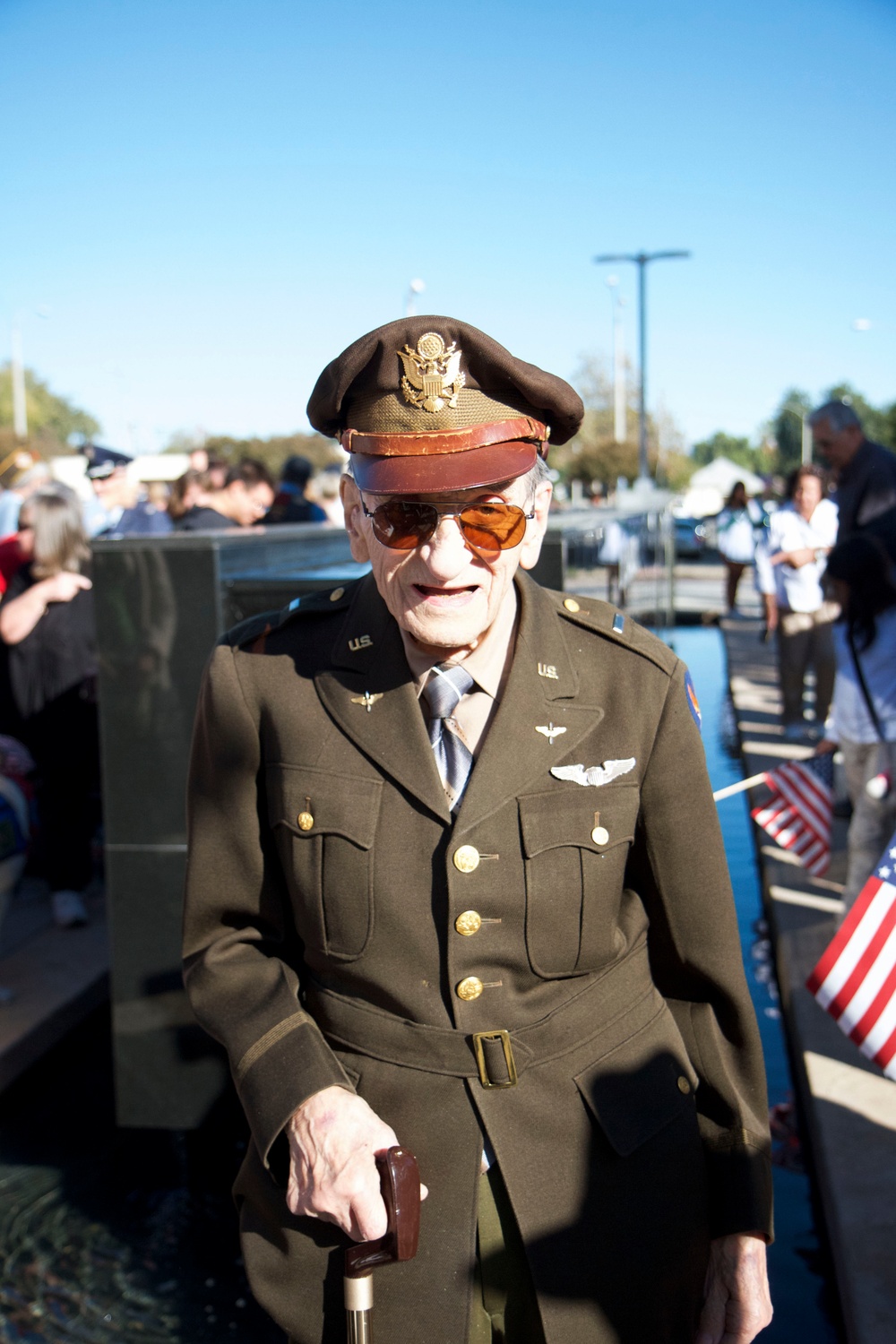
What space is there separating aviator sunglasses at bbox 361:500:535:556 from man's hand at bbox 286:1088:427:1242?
81cm

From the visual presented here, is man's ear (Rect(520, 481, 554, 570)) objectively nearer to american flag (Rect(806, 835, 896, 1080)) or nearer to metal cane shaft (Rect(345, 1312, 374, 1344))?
metal cane shaft (Rect(345, 1312, 374, 1344))

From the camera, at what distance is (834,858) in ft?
22.5

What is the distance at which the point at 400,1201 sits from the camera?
1.67m

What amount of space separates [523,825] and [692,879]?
0.30 metres

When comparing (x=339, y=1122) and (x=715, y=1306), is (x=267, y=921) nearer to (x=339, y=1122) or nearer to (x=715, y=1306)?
(x=339, y=1122)

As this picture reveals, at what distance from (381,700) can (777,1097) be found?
3496 millimetres

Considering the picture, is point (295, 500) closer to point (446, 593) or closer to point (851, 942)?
point (851, 942)

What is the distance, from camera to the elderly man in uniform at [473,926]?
6.04 ft

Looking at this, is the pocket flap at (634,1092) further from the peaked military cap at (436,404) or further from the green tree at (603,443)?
the green tree at (603,443)

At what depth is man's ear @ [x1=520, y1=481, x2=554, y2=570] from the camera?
6.45 ft

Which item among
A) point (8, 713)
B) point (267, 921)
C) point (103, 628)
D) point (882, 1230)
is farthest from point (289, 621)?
point (8, 713)

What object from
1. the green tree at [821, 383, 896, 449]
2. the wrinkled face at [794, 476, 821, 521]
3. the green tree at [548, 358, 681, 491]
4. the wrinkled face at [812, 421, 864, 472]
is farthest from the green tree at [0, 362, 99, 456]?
the wrinkled face at [812, 421, 864, 472]

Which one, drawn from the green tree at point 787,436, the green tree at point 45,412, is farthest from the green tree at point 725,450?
the green tree at point 45,412

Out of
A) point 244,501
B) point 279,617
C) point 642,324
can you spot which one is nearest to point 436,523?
point 279,617
